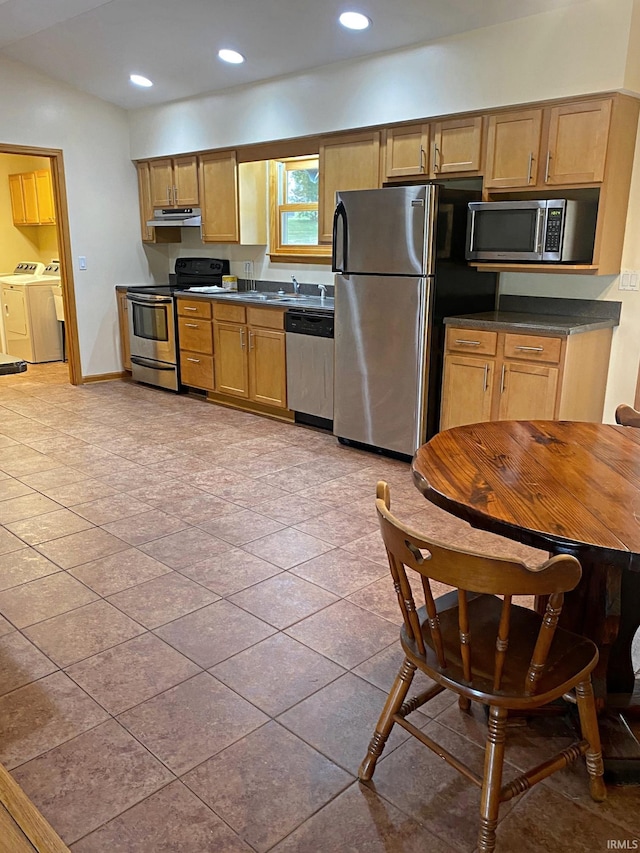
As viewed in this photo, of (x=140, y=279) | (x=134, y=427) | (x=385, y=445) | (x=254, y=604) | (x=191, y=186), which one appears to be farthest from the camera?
(x=140, y=279)

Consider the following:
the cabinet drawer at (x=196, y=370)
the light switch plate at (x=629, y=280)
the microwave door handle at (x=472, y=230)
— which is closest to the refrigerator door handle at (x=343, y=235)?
the microwave door handle at (x=472, y=230)

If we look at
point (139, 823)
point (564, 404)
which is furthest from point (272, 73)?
point (139, 823)

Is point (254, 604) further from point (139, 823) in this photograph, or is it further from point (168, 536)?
point (139, 823)

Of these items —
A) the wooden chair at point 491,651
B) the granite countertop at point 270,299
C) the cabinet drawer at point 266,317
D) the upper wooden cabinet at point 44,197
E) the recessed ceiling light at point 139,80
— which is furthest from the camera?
the upper wooden cabinet at point 44,197

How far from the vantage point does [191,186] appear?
19.8 feet

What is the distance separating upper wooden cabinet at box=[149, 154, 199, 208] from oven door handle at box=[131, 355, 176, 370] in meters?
1.44

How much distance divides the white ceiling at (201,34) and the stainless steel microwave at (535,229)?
0.96 m

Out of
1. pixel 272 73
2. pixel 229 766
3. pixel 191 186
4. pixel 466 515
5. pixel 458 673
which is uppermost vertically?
pixel 272 73

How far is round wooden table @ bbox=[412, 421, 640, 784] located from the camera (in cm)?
143

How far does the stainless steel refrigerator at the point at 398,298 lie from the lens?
3.93m

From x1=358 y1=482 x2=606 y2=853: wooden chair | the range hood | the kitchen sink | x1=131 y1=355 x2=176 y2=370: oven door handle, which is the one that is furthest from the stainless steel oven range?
x1=358 y1=482 x2=606 y2=853: wooden chair

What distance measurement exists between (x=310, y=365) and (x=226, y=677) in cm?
301

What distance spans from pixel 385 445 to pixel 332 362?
740mm

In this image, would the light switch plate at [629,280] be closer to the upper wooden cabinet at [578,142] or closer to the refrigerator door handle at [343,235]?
the upper wooden cabinet at [578,142]
